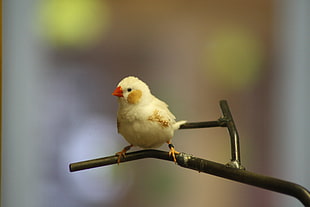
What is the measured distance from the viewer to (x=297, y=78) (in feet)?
3.27

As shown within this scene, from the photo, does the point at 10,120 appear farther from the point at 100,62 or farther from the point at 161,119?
the point at 161,119

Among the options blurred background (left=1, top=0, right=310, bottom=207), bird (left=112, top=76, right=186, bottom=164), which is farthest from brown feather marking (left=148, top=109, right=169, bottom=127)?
blurred background (left=1, top=0, right=310, bottom=207)

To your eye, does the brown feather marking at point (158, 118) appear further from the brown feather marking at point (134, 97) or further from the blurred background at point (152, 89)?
the blurred background at point (152, 89)

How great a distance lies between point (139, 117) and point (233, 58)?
549 millimetres

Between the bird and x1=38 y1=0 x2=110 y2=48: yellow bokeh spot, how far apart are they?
46cm

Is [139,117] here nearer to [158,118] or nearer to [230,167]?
[158,118]

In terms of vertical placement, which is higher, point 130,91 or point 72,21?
point 72,21

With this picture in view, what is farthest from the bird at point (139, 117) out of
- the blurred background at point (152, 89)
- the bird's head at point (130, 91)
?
the blurred background at point (152, 89)

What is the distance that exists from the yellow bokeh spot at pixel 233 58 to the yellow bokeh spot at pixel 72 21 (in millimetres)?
299

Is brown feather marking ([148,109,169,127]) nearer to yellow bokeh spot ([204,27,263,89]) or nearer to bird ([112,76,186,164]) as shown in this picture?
bird ([112,76,186,164])

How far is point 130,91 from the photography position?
19.5 inches

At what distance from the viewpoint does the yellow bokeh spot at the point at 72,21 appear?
36.0 inches

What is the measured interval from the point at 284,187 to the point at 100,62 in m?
0.65

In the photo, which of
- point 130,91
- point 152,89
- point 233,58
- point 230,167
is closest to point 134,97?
point 130,91
